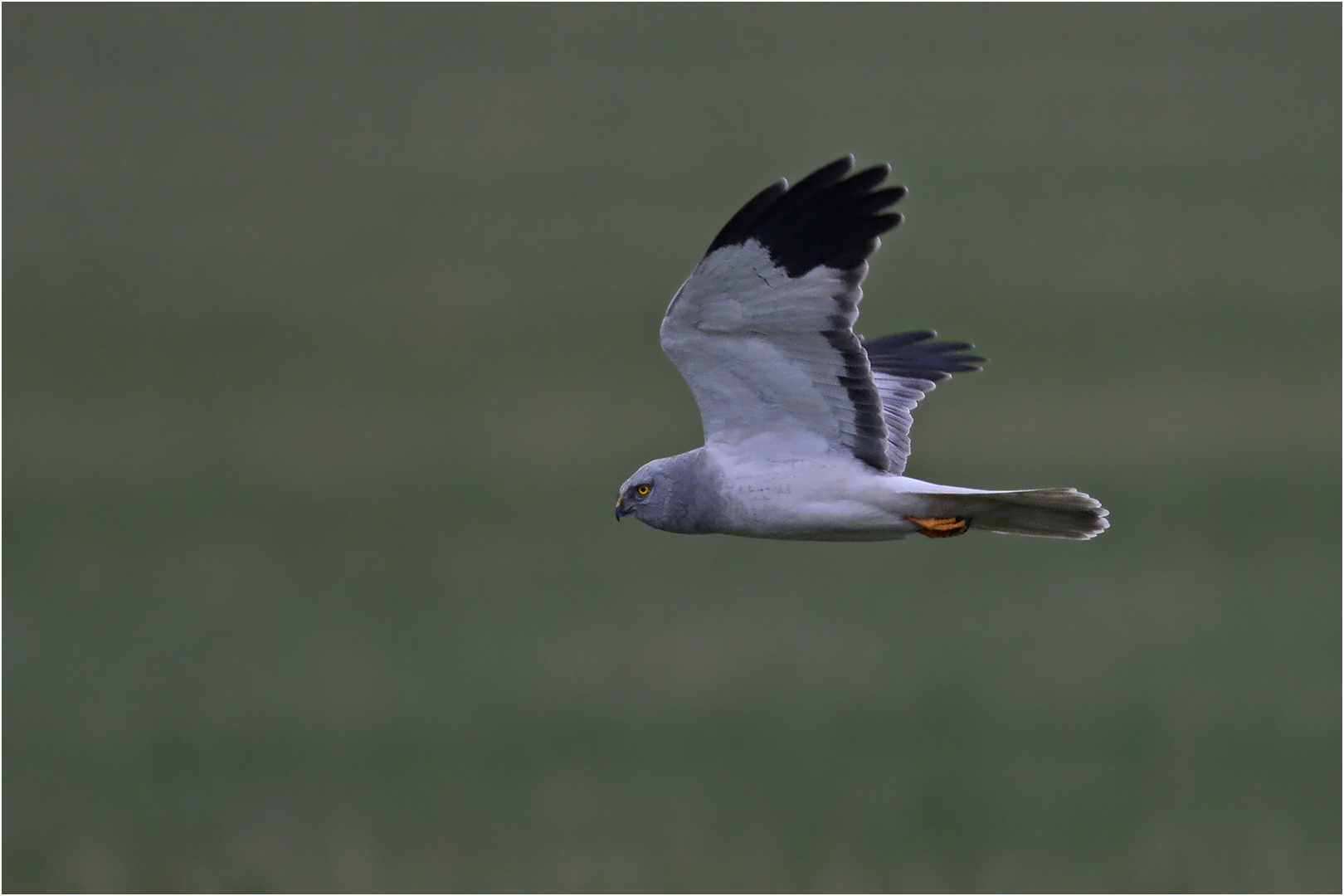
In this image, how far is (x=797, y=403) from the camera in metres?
6.53

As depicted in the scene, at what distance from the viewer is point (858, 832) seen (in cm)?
2194

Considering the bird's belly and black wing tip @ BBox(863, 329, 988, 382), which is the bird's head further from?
black wing tip @ BBox(863, 329, 988, 382)

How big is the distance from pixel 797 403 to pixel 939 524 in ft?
2.50

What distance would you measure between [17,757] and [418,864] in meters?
8.11

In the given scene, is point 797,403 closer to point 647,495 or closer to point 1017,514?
point 647,495

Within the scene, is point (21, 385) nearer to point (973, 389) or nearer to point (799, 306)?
point (973, 389)

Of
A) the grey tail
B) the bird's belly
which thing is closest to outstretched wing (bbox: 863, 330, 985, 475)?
the grey tail

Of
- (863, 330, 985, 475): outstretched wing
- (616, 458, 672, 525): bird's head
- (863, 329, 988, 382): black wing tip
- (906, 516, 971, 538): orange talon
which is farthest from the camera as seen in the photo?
(863, 329, 988, 382): black wing tip

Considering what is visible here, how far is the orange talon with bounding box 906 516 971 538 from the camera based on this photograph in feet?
20.4

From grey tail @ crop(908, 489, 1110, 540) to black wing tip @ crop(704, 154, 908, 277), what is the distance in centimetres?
100

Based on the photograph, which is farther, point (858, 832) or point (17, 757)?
point (17, 757)

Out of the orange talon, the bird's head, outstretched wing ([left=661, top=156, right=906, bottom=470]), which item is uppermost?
outstretched wing ([left=661, top=156, right=906, bottom=470])

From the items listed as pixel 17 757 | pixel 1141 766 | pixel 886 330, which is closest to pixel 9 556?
pixel 17 757

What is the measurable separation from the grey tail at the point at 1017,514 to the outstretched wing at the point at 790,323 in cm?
35
